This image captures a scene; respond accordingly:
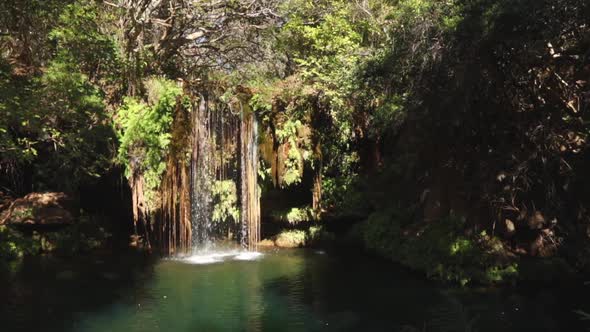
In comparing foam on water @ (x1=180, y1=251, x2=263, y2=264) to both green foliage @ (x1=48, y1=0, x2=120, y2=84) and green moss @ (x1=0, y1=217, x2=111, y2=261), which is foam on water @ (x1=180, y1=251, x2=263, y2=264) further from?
green foliage @ (x1=48, y1=0, x2=120, y2=84)

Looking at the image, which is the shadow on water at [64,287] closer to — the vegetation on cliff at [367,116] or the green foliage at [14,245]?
the green foliage at [14,245]

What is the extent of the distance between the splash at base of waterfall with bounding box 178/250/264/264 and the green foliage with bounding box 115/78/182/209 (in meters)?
1.97

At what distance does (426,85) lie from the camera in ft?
41.8

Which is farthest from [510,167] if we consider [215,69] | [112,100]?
[215,69]

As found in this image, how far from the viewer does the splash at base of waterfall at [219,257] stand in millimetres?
15010

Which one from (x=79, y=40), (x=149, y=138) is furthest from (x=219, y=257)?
(x=79, y=40)

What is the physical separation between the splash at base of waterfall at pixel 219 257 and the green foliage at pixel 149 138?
1.97 meters

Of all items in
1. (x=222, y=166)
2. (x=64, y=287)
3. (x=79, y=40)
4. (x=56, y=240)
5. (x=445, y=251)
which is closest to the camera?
(x=64, y=287)

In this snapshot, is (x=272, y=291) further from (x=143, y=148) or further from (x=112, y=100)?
(x=112, y=100)

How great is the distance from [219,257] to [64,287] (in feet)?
15.2

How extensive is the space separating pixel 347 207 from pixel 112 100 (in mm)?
8176

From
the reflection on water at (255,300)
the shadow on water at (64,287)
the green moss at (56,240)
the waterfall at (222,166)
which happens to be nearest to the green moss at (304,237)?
the waterfall at (222,166)

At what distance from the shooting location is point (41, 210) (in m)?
16.4

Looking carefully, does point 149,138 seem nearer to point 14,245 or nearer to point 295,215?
point 14,245
